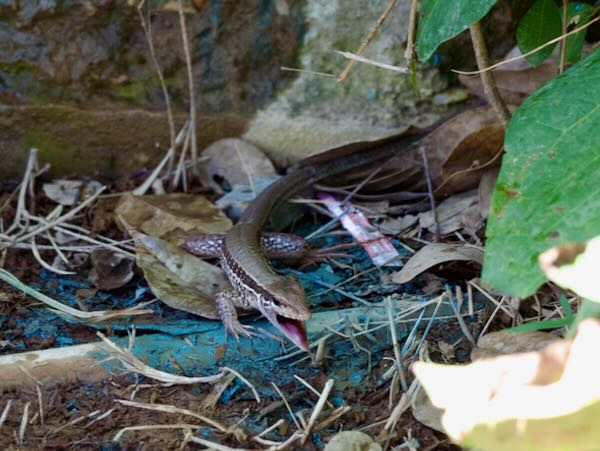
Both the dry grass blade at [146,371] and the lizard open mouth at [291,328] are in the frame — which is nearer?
the dry grass blade at [146,371]

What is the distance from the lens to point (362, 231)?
3.72 m

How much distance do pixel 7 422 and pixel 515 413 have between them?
1730mm

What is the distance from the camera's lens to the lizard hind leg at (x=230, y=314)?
10.0ft

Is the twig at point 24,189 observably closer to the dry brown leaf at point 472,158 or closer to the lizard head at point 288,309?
the lizard head at point 288,309

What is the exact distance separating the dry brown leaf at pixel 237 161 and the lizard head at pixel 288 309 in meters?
1.06

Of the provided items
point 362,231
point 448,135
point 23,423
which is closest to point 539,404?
point 23,423

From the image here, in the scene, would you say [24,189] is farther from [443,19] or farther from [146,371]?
[443,19]

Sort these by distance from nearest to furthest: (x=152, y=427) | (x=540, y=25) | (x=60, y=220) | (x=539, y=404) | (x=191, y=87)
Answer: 1. (x=539, y=404)
2. (x=152, y=427)
3. (x=540, y=25)
4. (x=60, y=220)
5. (x=191, y=87)

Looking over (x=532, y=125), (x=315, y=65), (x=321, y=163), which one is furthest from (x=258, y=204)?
(x=532, y=125)

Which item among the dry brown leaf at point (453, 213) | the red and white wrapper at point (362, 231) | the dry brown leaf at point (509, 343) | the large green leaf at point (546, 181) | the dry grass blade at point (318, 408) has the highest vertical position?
the large green leaf at point (546, 181)

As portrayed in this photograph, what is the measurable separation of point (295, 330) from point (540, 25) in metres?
1.42

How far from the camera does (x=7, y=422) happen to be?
2.56m

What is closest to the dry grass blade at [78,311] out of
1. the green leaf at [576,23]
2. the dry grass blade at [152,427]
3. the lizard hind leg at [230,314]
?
the lizard hind leg at [230,314]

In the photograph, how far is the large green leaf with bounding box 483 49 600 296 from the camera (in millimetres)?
1912
